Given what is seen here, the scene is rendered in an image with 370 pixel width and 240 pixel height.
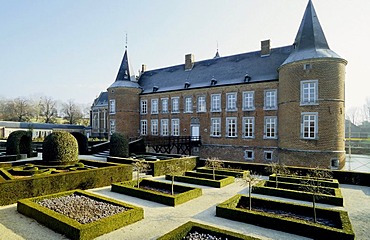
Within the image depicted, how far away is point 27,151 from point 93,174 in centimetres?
1184

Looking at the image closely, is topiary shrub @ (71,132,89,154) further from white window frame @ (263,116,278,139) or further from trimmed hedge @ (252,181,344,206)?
trimmed hedge @ (252,181,344,206)

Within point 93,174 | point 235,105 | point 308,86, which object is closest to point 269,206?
point 93,174

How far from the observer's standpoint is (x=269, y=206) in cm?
827

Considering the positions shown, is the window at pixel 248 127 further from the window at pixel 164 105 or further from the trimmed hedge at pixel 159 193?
the trimmed hedge at pixel 159 193

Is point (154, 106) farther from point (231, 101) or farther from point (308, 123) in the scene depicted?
point (308, 123)

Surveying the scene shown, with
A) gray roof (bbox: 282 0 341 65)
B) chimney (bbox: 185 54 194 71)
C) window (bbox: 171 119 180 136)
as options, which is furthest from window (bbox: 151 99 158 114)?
gray roof (bbox: 282 0 341 65)

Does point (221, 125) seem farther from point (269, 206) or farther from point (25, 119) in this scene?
point (25, 119)

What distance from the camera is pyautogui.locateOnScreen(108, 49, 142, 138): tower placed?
29188mm

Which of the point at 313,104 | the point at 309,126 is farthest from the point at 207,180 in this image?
the point at 313,104

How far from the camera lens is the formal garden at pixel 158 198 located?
622 centimetres

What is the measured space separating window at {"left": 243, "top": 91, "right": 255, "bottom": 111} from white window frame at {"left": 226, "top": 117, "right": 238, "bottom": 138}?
1.40 m

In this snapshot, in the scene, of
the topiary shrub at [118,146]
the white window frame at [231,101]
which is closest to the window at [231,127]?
Result: the white window frame at [231,101]

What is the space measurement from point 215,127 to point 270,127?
519 centimetres

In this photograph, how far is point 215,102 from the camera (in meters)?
24.2
